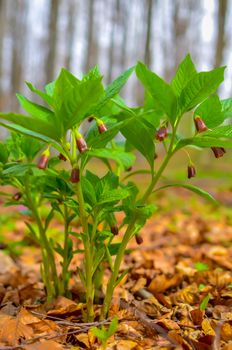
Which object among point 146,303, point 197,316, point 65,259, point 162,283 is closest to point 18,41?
point 162,283

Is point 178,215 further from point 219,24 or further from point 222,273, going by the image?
point 219,24

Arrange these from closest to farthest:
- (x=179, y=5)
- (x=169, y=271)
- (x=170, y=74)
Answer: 1. (x=169, y=271)
2. (x=179, y=5)
3. (x=170, y=74)

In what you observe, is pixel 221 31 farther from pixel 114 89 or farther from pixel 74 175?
pixel 74 175

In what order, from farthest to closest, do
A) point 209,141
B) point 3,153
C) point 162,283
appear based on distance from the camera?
point 162,283
point 3,153
point 209,141

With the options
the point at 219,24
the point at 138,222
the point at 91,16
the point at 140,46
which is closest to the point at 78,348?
the point at 138,222

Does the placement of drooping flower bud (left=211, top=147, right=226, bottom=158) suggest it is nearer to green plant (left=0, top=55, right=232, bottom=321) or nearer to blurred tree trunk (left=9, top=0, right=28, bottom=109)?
green plant (left=0, top=55, right=232, bottom=321)

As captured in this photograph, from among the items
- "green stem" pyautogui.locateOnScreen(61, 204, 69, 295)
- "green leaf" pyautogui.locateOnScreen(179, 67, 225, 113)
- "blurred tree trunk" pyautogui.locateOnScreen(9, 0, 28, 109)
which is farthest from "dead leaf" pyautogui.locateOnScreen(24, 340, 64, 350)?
"blurred tree trunk" pyautogui.locateOnScreen(9, 0, 28, 109)
